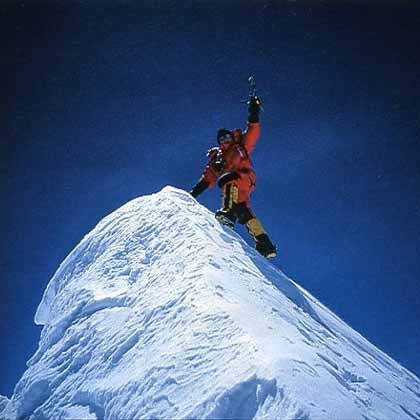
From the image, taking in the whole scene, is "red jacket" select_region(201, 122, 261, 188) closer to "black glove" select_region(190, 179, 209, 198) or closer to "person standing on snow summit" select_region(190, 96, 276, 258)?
"person standing on snow summit" select_region(190, 96, 276, 258)

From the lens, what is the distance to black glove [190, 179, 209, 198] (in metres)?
6.83

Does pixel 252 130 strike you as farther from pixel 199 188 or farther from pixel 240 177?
pixel 199 188

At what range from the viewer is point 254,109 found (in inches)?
239

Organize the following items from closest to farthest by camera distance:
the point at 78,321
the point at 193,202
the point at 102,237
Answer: the point at 78,321
the point at 102,237
the point at 193,202

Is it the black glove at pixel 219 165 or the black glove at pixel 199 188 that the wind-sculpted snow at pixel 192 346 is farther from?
the black glove at pixel 199 188

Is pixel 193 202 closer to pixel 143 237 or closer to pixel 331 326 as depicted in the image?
pixel 143 237

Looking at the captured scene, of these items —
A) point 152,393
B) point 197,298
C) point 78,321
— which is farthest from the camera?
point 78,321

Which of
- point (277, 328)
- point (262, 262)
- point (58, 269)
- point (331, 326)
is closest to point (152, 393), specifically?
point (277, 328)

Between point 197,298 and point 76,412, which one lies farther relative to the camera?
point 197,298

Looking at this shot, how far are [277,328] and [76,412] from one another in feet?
5.17

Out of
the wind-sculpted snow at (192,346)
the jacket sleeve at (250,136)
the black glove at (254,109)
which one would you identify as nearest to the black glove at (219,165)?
the jacket sleeve at (250,136)

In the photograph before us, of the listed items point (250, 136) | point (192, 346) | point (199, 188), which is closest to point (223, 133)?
point (250, 136)

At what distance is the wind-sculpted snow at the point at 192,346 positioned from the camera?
7.62 feet

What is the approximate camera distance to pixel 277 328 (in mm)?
3049
